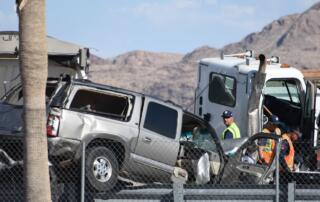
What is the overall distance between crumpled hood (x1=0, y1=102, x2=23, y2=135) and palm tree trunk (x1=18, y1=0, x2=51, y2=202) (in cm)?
169

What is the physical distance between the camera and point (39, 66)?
468 inches

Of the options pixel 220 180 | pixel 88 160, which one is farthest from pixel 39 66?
pixel 220 180

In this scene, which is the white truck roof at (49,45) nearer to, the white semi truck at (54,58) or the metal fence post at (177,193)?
the white semi truck at (54,58)

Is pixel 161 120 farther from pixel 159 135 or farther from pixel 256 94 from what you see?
pixel 256 94

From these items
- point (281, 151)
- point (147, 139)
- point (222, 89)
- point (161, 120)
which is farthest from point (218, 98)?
point (147, 139)

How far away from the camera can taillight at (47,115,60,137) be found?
13648mm

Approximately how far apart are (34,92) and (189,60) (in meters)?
108

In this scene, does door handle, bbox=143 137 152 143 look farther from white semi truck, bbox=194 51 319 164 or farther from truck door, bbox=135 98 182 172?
white semi truck, bbox=194 51 319 164

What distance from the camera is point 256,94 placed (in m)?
19.1

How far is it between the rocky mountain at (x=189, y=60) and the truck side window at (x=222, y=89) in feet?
246

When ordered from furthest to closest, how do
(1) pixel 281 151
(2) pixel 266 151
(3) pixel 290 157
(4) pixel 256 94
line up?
(4) pixel 256 94 < (3) pixel 290 157 < (1) pixel 281 151 < (2) pixel 266 151

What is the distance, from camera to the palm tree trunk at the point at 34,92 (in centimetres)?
1184

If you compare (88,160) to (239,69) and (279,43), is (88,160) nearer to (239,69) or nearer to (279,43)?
(239,69)

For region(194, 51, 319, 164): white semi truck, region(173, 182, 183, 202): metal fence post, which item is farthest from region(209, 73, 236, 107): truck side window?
region(173, 182, 183, 202): metal fence post
